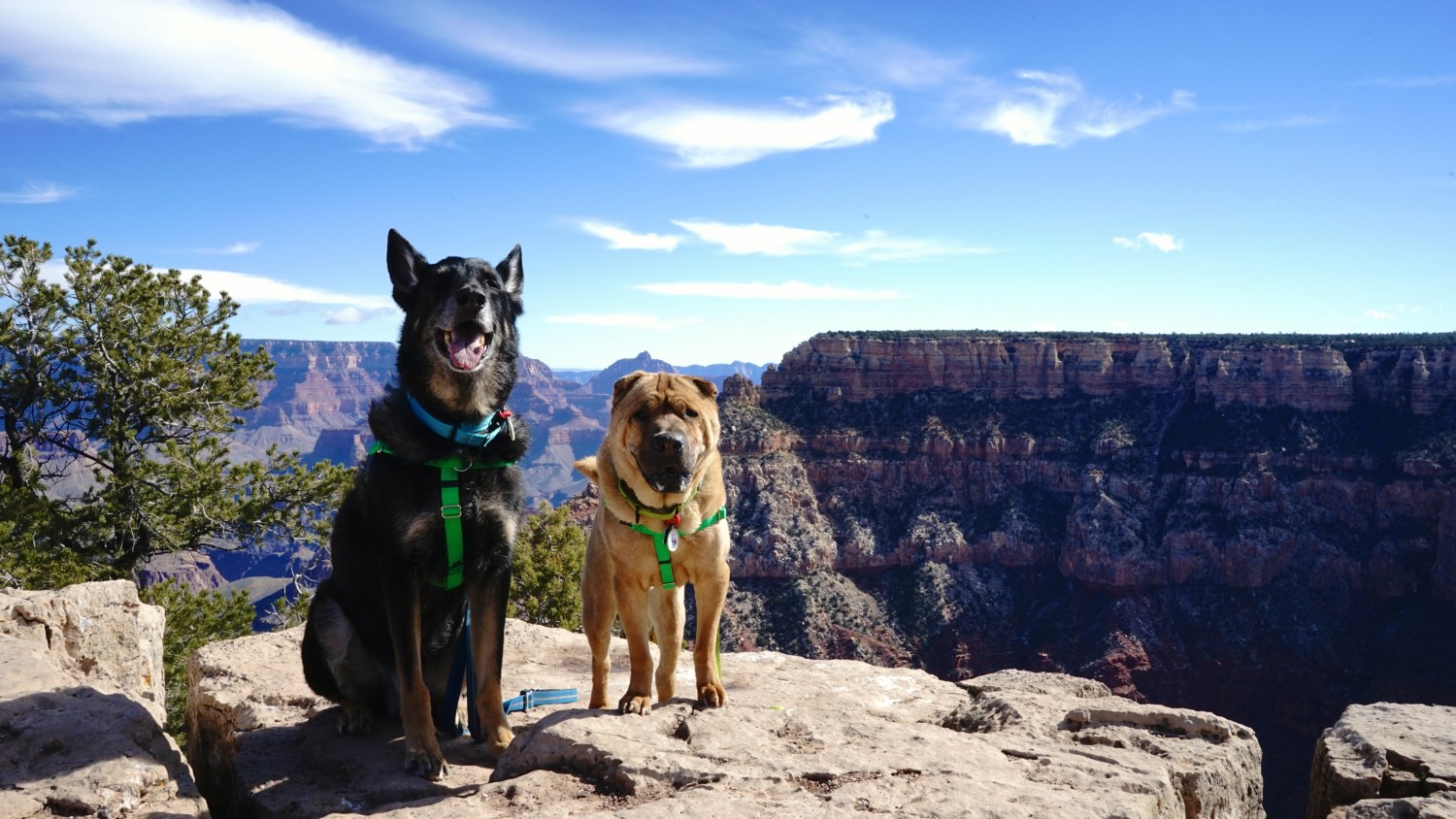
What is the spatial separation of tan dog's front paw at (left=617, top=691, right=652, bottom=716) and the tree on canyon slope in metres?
15.3

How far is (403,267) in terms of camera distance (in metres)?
5.23

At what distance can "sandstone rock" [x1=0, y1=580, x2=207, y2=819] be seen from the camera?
160 inches

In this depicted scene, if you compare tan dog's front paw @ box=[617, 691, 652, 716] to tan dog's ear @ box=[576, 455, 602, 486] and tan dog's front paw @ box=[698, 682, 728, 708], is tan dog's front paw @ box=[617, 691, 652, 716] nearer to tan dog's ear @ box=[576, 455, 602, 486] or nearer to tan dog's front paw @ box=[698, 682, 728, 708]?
tan dog's front paw @ box=[698, 682, 728, 708]

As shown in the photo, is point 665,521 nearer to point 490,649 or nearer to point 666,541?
point 666,541

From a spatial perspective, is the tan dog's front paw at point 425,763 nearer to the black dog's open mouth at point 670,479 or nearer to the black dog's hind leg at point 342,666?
the black dog's hind leg at point 342,666

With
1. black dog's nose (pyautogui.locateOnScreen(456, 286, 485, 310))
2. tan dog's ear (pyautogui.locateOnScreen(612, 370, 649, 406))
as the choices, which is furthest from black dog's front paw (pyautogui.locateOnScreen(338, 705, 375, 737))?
black dog's nose (pyautogui.locateOnScreen(456, 286, 485, 310))

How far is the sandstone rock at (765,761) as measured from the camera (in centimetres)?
408

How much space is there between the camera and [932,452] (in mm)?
74375

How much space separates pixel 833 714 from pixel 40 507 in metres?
17.6

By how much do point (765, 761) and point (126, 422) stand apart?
62.4 ft

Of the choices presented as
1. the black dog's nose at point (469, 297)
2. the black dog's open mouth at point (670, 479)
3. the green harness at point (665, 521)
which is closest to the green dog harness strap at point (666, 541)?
the green harness at point (665, 521)

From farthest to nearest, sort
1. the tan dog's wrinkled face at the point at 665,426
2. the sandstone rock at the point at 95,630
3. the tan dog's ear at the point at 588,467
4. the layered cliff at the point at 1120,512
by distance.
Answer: the layered cliff at the point at 1120,512, the tan dog's ear at the point at 588,467, the sandstone rock at the point at 95,630, the tan dog's wrinkled face at the point at 665,426

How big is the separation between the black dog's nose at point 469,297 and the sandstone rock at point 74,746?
2.68m

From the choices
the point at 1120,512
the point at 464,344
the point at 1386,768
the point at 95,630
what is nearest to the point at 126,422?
the point at 95,630
